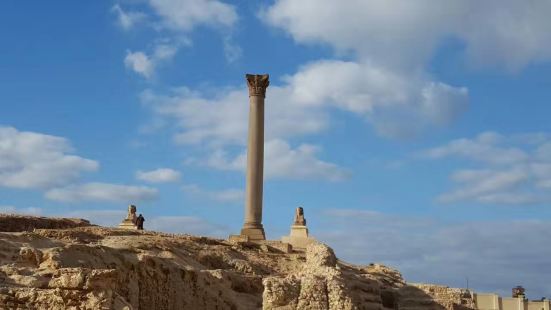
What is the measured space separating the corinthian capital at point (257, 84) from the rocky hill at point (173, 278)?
25.7 feet

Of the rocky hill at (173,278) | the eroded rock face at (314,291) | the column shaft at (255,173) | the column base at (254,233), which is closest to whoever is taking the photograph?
the rocky hill at (173,278)

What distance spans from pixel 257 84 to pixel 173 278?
55.2ft

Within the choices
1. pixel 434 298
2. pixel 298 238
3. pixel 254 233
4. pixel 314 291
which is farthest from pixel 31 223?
pixel 314 291

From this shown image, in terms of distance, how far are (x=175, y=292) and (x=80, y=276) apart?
1073 centimetres

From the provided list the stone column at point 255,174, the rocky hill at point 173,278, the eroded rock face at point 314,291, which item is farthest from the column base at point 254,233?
the eroded rock face at point 314,291

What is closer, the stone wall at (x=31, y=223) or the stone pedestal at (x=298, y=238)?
the stone wall at (x=31, y=223)

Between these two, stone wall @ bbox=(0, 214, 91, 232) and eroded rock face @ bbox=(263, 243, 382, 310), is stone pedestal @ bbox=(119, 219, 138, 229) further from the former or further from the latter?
eroded rock face @ bbox=(263, 243, 382, 310)

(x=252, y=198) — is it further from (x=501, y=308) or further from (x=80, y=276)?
(x=80, y=276)

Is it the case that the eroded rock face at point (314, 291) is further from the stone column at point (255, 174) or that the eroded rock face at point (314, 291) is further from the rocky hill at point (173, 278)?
the stone column at point (255, 174)

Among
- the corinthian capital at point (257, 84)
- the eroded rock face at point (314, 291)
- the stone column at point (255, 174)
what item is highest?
the corinthian capital at point (257, 84)

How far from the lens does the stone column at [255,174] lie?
33.6m

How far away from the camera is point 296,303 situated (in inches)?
574

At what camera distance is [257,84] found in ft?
114

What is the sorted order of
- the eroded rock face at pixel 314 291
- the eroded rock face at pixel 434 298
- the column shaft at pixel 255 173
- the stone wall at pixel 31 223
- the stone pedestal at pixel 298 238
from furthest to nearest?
the stone pedestal at pixel 298 238
the column shaft at pixel 255 173
the stone wall at pixel 31 223
the eroded rock face at pixel 434 298
the eroded rock face at pixel 314 291
